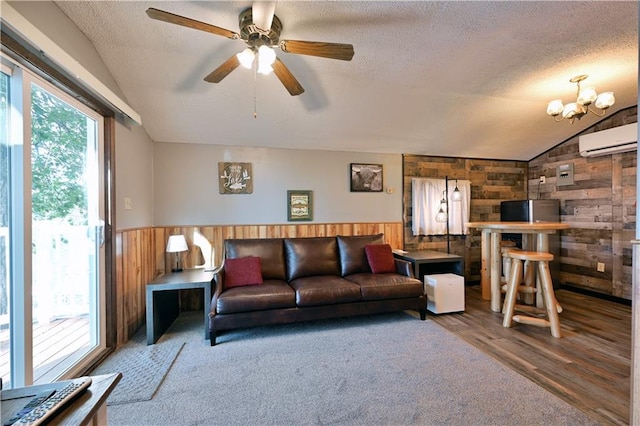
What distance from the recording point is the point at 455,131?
3803 millimetres

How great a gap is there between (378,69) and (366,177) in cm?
187

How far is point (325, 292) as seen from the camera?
286cm

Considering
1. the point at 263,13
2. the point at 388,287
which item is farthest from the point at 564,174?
the point at 263,13

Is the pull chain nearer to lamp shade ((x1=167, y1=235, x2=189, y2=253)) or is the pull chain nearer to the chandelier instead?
lamp shade ((x1=167, y1=235, x2=189, y2=253))

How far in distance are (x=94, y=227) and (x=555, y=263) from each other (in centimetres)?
619

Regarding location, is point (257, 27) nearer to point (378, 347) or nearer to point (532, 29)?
point (532, 29)

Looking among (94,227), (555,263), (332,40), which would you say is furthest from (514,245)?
(94,227)

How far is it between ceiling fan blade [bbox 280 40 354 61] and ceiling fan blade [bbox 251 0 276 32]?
158 mm

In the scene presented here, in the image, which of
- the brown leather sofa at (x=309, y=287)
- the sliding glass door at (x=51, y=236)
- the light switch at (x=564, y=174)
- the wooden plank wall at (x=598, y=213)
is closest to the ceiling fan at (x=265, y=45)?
the sliding glass door at (x=51, y=236)

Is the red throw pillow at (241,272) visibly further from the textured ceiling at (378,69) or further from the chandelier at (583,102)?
the chandelier at (583,102)

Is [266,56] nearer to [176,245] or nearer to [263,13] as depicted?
[263,13]

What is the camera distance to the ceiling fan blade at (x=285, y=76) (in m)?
1.85

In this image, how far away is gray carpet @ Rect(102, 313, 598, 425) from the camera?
5.37ft

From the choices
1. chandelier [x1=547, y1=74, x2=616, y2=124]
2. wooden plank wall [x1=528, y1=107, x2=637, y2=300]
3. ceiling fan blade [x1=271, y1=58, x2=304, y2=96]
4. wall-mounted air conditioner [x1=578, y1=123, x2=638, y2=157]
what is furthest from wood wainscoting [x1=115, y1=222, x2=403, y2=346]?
wall-mounted air conditioner [x1=578, y1=123, x2=638, y2=157]
